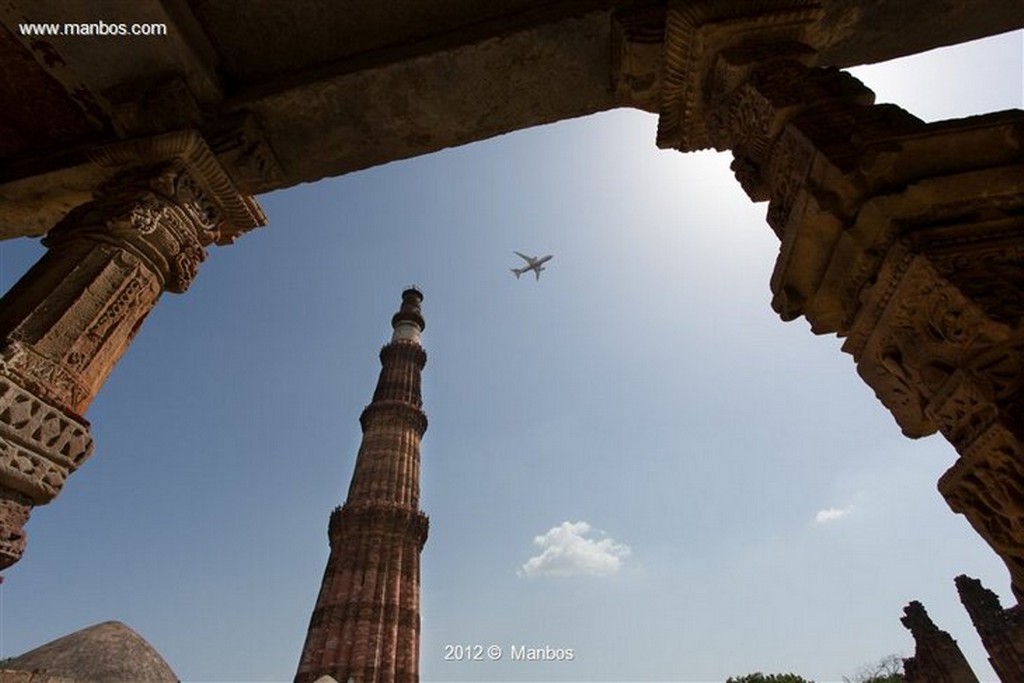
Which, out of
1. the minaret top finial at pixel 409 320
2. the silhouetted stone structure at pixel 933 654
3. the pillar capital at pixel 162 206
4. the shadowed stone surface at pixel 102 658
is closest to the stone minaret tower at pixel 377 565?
the minaret top finial at pixel 409 320

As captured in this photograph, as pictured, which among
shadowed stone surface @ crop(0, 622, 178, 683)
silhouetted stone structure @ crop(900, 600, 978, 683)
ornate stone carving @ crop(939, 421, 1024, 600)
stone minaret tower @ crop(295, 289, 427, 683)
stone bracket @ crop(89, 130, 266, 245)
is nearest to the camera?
ornate stone carving @ crop(939, 421, 1024, 600)

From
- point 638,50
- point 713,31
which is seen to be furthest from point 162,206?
point 713,31

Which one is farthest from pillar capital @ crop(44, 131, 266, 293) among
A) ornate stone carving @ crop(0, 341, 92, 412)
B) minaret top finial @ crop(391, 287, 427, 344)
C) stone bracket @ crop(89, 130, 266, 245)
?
minaret top finial @ crop(391, 287, 427, 344)

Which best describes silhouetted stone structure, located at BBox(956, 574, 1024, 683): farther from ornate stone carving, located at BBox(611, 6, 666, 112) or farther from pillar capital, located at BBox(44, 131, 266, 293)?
pillar capital, located at BBox(44, 131, 266, 293)

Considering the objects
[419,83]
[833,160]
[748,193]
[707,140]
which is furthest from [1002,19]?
[419,83]

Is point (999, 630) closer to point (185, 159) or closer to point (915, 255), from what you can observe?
point (915, 255)

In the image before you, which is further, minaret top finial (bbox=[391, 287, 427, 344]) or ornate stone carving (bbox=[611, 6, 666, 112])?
minaret top finial (bbox=[391, 287, 427, 344])

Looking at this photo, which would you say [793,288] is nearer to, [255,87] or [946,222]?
[946,222]
